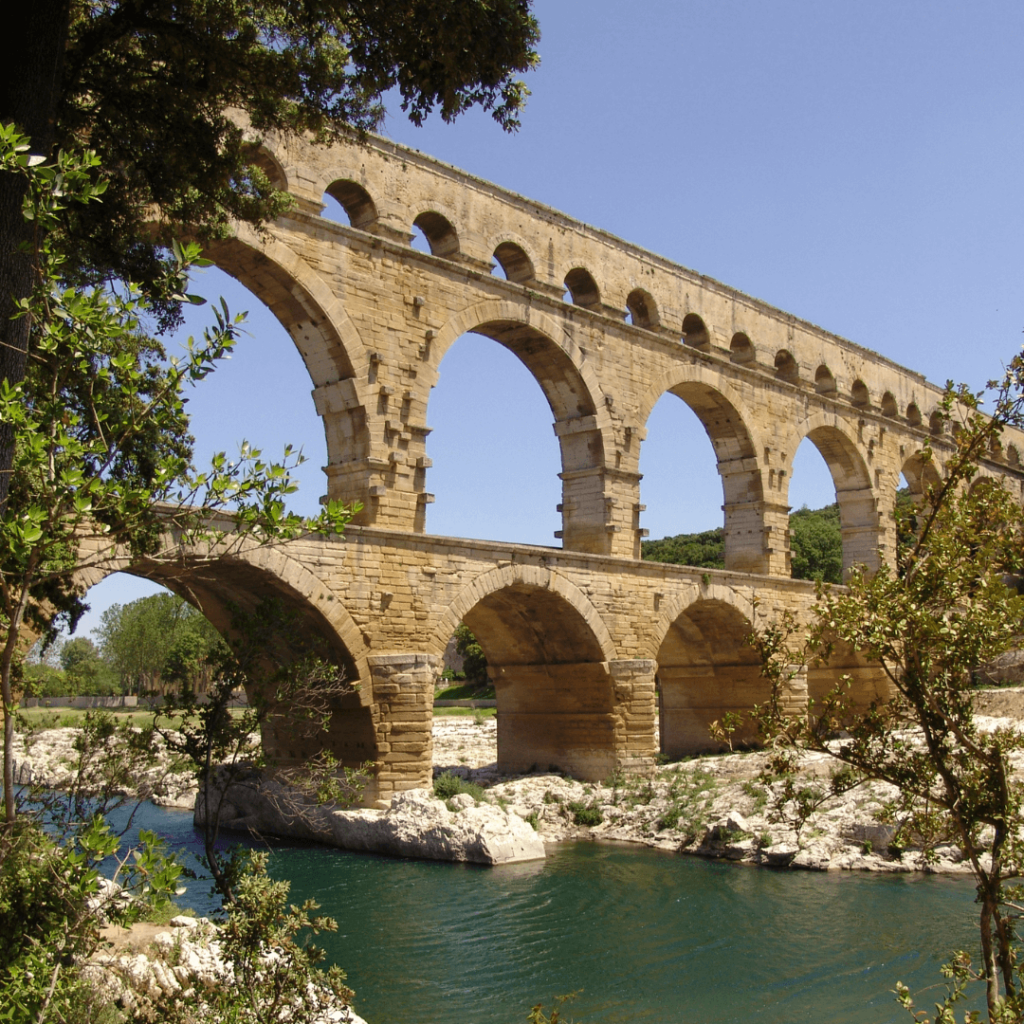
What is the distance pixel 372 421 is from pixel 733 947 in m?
8.50

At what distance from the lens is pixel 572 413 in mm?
19109

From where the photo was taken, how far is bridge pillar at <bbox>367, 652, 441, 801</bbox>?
48.3 feet

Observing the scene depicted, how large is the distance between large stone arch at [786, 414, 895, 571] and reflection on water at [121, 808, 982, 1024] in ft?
42.5

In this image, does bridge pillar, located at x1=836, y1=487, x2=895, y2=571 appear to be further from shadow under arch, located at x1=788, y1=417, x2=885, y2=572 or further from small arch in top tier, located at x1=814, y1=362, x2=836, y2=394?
small arch in top tier, located at x1=814, y1=362, x2=836, y2=394


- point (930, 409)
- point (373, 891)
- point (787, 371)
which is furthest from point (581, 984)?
point (930, 409)

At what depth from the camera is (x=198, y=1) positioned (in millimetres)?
7277

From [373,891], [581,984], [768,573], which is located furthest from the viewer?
[768,573]

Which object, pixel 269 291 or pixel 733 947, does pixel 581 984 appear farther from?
pixel 269 291

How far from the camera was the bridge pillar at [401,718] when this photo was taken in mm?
14719

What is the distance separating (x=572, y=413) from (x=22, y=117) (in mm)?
13791

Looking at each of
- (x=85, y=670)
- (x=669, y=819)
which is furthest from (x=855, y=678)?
(x=85, y=670)

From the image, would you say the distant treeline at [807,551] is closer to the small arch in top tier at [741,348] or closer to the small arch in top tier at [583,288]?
the small arch in top tier at [741,348]

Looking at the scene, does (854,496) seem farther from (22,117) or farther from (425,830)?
(22,117)

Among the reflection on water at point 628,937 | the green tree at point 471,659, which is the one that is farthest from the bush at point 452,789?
the green tree at point 471,659
